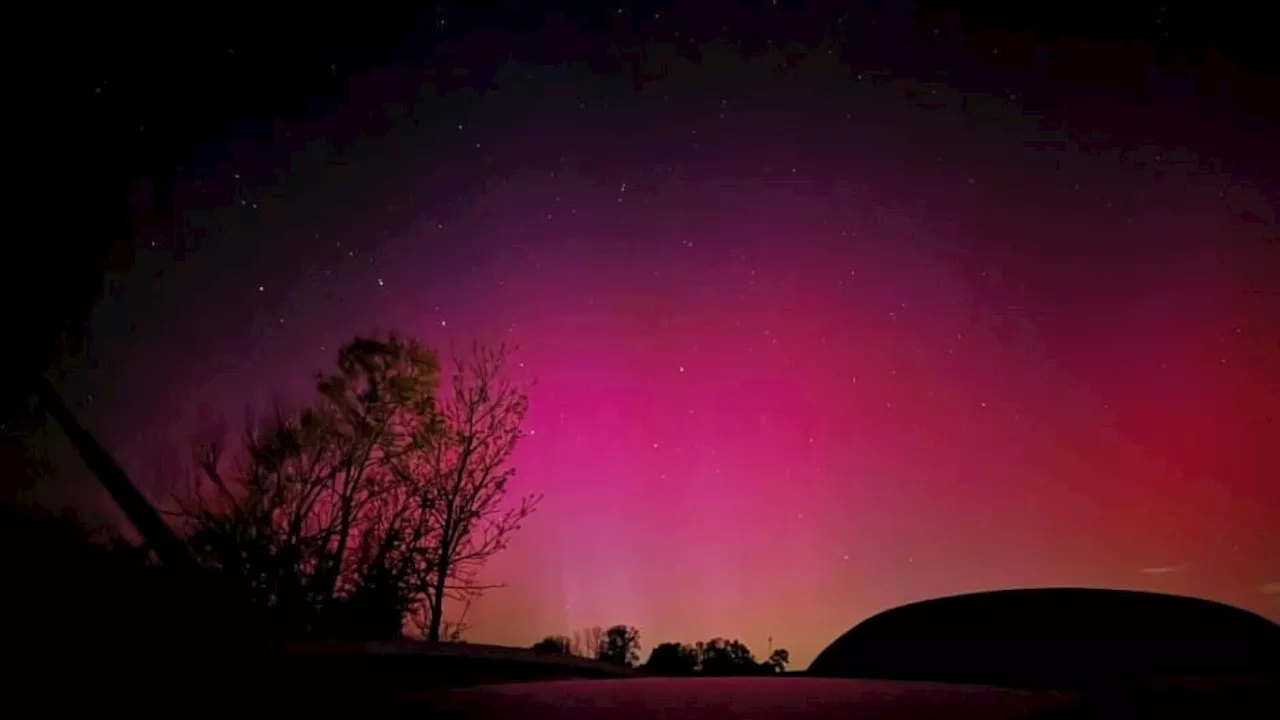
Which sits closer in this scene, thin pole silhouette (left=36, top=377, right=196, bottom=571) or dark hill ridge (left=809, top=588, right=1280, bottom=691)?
dark hill ridge (left=809, top=588, right=1280, bottom=691)

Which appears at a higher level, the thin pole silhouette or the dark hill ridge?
the thin pole silhouette

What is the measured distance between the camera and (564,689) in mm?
1562

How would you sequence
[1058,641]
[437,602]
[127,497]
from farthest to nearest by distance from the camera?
[437,602]
[127,497]
[1058,641]

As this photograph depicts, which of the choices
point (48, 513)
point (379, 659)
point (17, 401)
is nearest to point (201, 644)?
point (379, 659)

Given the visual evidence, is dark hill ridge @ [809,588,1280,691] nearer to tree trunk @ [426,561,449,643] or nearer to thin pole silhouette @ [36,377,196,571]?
thin pole silhouette @ [36,377,196,571]

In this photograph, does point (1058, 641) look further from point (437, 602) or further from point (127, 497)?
point (437, 602)

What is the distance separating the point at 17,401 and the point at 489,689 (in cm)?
626

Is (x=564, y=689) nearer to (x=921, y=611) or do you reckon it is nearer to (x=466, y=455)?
A: (x=921, y=611)

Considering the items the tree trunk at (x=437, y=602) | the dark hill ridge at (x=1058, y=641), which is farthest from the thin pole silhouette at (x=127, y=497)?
the tree trunk at (x=437, y=602)

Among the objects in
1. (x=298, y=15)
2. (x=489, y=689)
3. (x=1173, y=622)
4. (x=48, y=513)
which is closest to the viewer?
(x=489, y=689)

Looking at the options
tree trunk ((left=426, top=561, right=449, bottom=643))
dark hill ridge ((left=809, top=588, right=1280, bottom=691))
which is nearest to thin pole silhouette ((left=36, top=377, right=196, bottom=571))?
dark hill ridge ((left=809, top=588, right=1280, bottom=691))

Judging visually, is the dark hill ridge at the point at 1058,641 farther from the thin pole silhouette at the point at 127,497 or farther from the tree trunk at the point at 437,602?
the tree trunk at the point at 437,602

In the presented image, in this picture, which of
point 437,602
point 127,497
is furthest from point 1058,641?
point 437,602

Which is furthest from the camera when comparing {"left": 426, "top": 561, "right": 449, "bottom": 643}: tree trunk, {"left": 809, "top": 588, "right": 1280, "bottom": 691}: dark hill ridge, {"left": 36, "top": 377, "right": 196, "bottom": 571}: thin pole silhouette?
{"left": 426, "top": 561, "right": 449, "bottom": 643}: tree trunk
